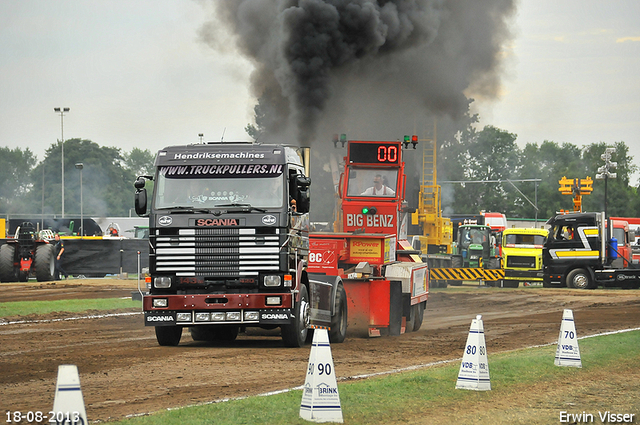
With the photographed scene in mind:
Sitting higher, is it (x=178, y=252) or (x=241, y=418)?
(x=178, y=252)

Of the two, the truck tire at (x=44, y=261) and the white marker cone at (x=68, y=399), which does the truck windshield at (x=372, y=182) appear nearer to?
the white marker cone at (x=68, y=399)

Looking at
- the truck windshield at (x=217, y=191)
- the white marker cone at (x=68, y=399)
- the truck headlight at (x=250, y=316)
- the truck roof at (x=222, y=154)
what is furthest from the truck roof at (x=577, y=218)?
the white marker cone at (x=68, y=399)

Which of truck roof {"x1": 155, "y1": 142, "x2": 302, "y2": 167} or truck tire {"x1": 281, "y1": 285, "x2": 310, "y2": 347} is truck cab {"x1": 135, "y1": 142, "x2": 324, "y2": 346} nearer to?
truck roof {"x1": 155, "y1": 142, "x2": 302, "y2": 167}

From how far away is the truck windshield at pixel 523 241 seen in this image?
132 feet

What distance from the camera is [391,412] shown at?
8.25 metres

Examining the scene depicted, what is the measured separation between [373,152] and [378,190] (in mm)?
915

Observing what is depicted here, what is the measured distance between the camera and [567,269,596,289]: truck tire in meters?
35.8

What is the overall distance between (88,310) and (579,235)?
71.4 ft

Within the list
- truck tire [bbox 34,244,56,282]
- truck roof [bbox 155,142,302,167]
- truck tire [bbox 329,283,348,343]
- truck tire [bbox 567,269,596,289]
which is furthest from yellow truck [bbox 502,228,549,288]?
truck roof [bbox 155,142,302,167]

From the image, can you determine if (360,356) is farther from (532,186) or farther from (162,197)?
(532,186)

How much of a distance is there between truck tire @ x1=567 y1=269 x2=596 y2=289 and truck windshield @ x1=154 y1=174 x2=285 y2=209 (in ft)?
83.9

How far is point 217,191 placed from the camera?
1342cm

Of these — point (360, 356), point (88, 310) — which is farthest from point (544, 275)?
point (360, 356)

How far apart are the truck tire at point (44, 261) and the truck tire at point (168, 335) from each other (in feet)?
71.9
